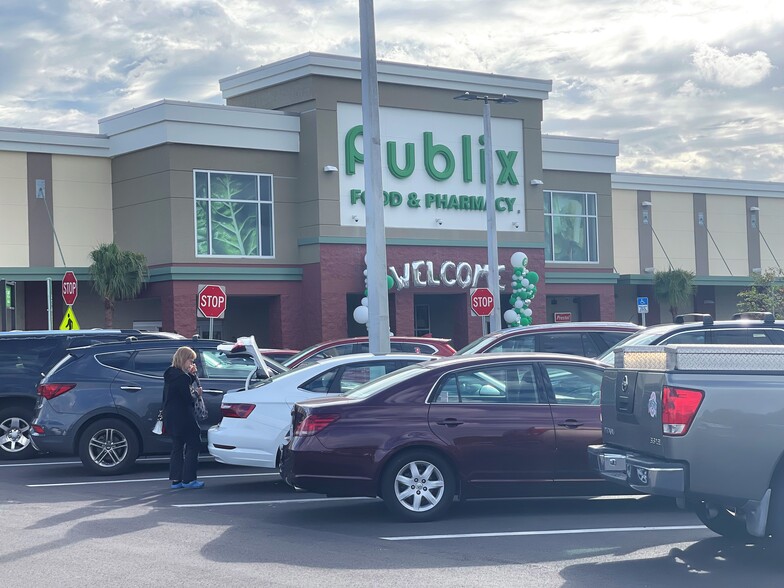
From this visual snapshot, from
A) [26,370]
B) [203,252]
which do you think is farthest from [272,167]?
[26,370]

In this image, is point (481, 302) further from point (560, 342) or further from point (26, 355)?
point (26, 355)

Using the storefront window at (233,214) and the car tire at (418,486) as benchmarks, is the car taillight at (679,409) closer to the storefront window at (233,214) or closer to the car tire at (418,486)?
the car tire at (418,486)

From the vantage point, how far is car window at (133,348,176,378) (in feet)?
49.1

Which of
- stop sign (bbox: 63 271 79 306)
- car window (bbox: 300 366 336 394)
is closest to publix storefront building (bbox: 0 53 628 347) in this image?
stop sign (bbox: 63 271 79 306)

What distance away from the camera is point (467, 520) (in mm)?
10508

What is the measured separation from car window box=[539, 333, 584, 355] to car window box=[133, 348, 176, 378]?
5478 millimetres

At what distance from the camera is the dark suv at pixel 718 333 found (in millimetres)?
12609

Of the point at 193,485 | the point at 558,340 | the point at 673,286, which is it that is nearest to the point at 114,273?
the point at 558,340

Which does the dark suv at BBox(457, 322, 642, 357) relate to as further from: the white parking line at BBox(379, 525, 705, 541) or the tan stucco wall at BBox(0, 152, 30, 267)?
→ the tan stucco wall at BBox(0, 152, 30, 267)

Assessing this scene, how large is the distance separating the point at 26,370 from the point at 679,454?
1167 cm

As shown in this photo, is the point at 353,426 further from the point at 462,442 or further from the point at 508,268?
the point at 508,268

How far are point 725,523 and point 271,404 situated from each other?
5327 millimetres

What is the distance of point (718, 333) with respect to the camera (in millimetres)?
13352

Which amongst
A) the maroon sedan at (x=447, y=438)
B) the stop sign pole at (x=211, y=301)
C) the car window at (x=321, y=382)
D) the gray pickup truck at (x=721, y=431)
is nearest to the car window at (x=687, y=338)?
the maroon sedan at (x=447, y=438)
